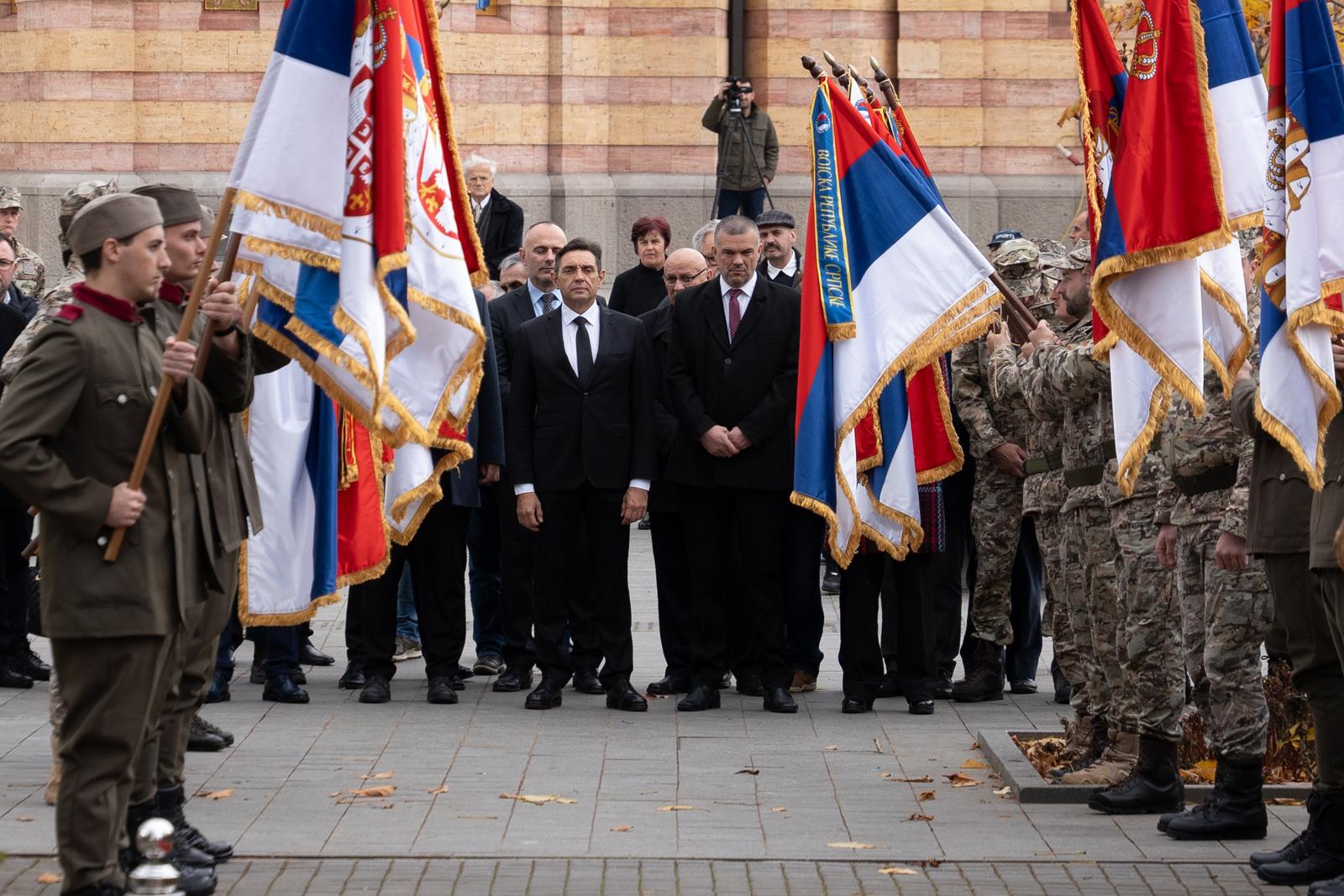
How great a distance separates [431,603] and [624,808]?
291 cm

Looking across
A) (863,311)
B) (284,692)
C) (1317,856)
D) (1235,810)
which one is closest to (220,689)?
(284,692)

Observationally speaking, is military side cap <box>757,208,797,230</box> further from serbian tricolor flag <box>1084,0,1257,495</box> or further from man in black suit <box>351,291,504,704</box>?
serbian tricolor flag <box>1084,0,1257,495</box>

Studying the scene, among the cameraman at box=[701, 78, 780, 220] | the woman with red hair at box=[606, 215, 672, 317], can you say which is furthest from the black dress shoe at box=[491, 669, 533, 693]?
the cameraman at box=[701, 78, 780, 220]

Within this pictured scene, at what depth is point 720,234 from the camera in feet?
34.7

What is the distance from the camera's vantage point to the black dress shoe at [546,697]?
33.6 ft

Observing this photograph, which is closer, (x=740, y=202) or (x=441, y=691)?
(x=441, y=691)

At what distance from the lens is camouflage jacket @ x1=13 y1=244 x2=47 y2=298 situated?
11.9 metres

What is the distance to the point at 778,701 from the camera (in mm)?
10148

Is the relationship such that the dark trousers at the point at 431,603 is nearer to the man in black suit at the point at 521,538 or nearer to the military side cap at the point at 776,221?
the man in black suit at the point at 521,538

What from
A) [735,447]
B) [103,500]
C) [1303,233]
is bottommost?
[103,500]

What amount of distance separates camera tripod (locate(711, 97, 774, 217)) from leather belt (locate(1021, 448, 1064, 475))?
32.5 feet

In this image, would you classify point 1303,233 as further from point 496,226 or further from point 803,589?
point 496,226

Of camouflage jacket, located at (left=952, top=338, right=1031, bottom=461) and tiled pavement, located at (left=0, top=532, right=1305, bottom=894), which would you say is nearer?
tiled pavement, located at (left=0, top=532, right=1305, bottom=894)

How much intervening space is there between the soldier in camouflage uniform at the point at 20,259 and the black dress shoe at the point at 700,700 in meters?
4.42
